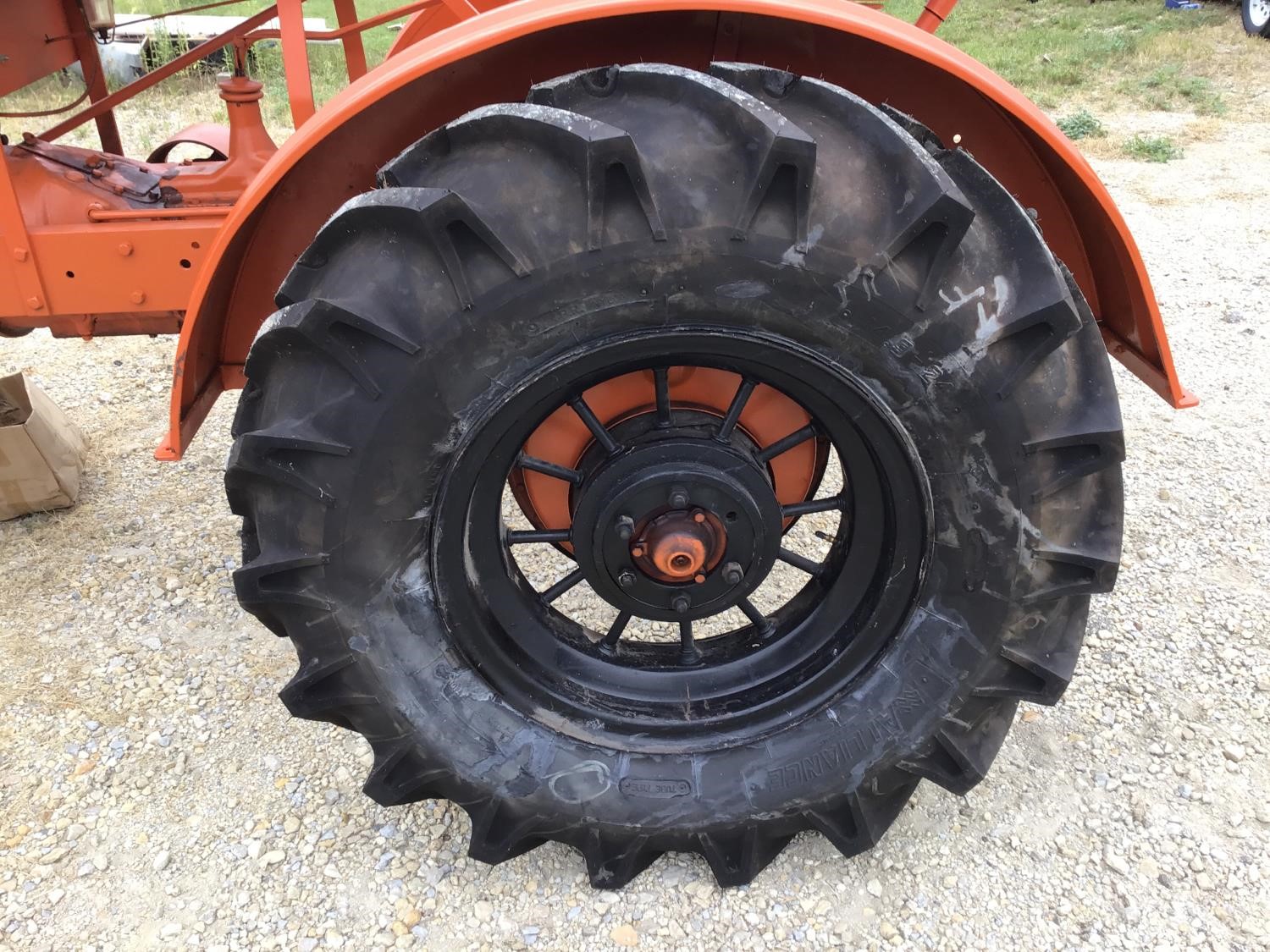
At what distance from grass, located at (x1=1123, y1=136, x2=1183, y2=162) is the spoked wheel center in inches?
240

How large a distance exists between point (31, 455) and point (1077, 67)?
9.30 meters

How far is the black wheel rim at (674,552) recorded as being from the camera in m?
1.59

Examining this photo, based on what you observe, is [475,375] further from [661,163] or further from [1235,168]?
[1235,168]

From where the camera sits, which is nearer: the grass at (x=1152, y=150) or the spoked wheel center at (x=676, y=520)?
the spoked wheel center at (x=676, y=520)

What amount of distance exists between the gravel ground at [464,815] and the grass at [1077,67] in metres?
3.88

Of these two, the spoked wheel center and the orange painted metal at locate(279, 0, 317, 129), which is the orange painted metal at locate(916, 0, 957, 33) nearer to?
the spoked wheel center

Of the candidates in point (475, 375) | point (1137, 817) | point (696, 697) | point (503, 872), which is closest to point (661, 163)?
point (475, 375)

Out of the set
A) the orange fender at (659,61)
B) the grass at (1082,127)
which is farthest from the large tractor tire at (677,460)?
the grass at (1082,127)

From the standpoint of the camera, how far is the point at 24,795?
6.94ft

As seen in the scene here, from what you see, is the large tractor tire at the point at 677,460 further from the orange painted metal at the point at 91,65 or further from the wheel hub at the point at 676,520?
the orange painted metal at the point at 91,65

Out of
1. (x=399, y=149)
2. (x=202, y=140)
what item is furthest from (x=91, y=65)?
(x=399, y=149)

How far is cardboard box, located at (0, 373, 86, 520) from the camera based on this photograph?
2.88m

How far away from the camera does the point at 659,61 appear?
1649mm

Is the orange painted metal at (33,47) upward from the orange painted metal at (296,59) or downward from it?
downward
